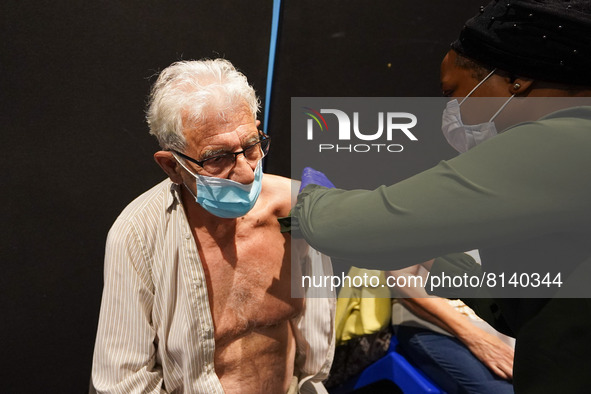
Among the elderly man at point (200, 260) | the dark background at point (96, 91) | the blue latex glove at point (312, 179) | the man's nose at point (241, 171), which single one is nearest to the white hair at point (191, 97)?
the elderly man at point (200, 260)

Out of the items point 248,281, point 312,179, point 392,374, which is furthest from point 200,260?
point 392,374

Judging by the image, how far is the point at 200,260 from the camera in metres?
1.86

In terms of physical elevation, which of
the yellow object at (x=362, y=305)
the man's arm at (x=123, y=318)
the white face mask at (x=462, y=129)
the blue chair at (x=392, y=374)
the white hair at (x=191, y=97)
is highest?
the white hair at (x=191, y=97)

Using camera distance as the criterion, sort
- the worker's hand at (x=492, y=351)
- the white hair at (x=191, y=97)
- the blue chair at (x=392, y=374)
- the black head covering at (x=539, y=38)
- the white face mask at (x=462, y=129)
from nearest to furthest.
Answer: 1. the black head covering at (x=539, y=38)
2. the white face mask at (x=462, y=129)
3. the white hair at (x=191, y=97)
4. the worker's hand at (x=492, y=351)
5. the blue chair at (x=392, y=374)

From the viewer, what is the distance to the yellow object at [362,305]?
2.63 metres

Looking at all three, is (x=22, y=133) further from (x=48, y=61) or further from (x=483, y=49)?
(x=483, y=49)

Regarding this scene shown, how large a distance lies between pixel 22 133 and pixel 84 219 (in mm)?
430

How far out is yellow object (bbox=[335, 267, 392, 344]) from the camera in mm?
2631

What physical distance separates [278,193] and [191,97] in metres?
0.51

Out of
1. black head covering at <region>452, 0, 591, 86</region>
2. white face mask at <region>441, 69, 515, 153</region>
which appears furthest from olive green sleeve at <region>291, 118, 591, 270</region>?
white face mask at <region>441, 69, 515, 153</region>

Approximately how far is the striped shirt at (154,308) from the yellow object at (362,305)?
2.96 feet

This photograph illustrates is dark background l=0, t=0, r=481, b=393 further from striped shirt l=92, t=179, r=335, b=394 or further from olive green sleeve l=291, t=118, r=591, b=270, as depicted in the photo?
olive green sleeve l=291, t=118, r=591, b=270

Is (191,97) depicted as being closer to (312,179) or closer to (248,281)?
(312,179)

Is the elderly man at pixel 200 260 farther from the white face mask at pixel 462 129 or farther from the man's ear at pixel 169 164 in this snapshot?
the white face mask at pixel 462 129
